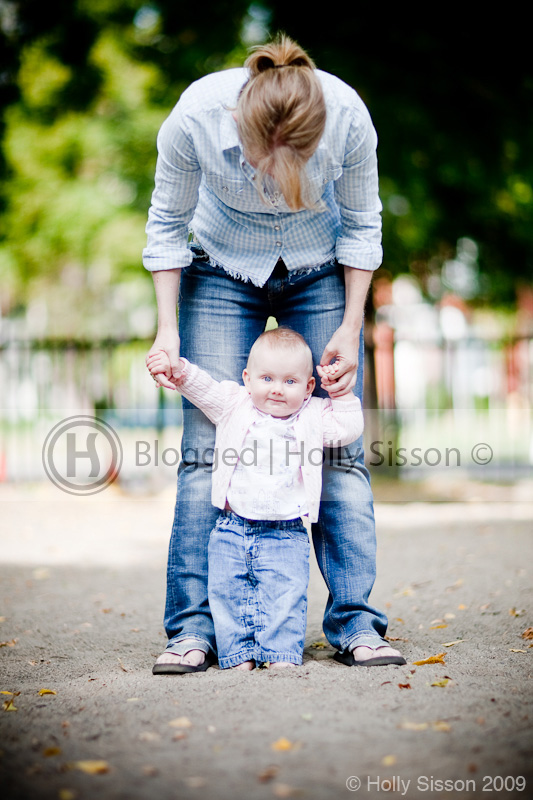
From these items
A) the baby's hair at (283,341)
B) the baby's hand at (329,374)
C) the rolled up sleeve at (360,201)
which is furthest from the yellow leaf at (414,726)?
the rolled up sleeve at (360,201)

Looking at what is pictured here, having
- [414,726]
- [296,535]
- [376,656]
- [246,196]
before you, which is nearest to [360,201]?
[246,196]

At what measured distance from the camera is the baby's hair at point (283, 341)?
2.55 metres

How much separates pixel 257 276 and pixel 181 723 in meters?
1.40

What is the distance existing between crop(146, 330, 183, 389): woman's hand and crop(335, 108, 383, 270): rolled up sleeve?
0.63 metres

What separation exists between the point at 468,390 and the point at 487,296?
205cm

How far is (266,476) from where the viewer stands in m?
2.56

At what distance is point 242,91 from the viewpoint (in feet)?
7.32

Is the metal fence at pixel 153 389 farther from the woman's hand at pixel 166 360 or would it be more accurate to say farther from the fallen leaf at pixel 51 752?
the fallen leaf at pixel 51 752

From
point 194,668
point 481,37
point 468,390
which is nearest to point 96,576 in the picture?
point 194,668

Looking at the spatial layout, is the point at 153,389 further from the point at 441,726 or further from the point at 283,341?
the point at 441,726

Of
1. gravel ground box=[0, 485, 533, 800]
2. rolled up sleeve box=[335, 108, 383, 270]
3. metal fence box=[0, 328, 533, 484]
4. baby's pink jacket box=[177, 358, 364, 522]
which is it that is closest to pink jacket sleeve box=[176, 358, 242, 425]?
baby's pink jacket box=[177, 358, 364, 522]

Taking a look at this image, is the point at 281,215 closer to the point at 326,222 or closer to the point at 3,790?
the point at 326,222

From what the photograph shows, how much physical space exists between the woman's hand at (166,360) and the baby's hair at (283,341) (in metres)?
0.27

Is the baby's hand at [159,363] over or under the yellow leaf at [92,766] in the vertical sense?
over
